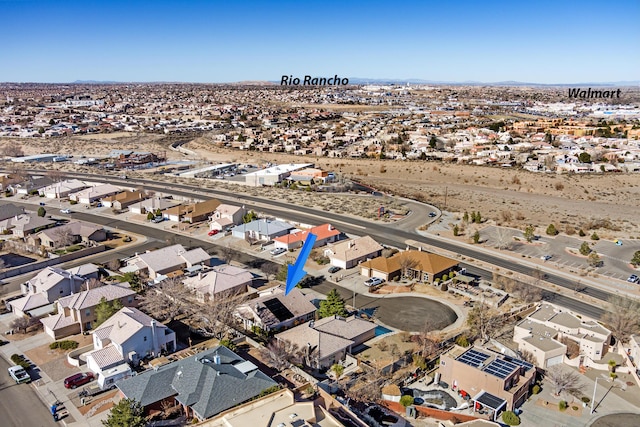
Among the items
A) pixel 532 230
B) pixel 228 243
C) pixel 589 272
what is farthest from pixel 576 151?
pixel 228 243

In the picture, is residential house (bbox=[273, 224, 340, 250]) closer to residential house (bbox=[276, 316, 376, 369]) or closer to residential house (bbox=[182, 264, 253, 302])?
residential house (bbox=[182, 264, 253, 302])

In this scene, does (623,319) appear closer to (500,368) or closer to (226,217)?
(500,368)

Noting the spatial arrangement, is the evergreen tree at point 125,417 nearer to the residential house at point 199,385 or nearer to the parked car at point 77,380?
the residential house at point 199,385

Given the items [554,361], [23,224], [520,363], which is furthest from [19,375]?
[554,361]

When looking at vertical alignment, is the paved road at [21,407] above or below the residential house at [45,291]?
below

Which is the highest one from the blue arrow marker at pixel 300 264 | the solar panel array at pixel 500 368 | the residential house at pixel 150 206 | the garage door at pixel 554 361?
the blue arrow marker at pixel 300 264

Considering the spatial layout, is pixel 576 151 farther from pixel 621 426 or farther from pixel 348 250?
pixel 621 426

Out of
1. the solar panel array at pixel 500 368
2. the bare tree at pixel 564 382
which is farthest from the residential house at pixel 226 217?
the bare tree at pixel 564 382
